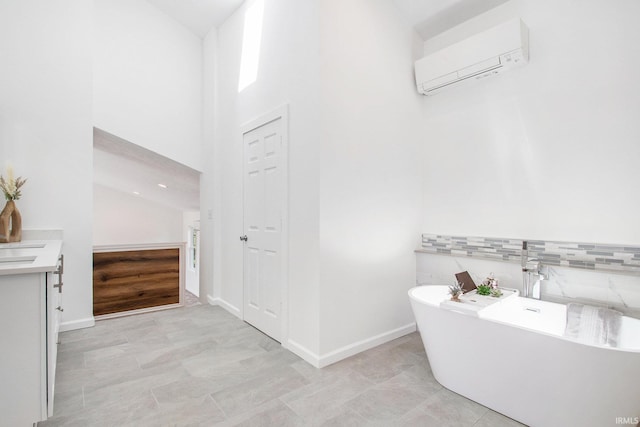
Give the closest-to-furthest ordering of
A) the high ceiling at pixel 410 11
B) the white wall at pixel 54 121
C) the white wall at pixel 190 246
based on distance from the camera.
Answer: the high ceiling at pixel 410 11
the white wall at pixel 54 121
the white wall at pixel 190 246

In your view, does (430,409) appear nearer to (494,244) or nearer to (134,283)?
(494,244)

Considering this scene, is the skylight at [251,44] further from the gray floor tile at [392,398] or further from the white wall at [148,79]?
the gray floor tile at [392,398]

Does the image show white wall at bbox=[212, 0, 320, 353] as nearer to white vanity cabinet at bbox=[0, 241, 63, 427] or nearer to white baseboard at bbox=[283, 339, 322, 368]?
white baseboard at bbox=[283, 339, 322, 368]

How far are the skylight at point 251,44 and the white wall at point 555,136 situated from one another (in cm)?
190

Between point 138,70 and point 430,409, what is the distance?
14.4ft

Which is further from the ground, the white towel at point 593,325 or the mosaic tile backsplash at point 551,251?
the mosaic tile backsplash at point 551,251

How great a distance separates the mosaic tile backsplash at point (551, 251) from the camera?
2.16 m

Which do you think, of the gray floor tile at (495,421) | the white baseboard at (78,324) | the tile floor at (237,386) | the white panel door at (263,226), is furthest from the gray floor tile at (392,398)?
the white baseboard at (78,324)

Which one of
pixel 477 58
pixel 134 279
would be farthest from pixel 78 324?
pixel 477 58

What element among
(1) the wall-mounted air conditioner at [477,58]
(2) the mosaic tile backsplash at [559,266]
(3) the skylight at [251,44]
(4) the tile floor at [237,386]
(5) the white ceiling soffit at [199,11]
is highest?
(5) the white ceiling soffit at [199,11]

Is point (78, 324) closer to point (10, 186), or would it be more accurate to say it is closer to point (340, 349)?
point (10, 186)

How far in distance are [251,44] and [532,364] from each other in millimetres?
3524

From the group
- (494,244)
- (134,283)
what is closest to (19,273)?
(134,283)

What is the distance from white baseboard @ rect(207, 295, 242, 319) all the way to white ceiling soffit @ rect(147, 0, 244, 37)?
133 inches
